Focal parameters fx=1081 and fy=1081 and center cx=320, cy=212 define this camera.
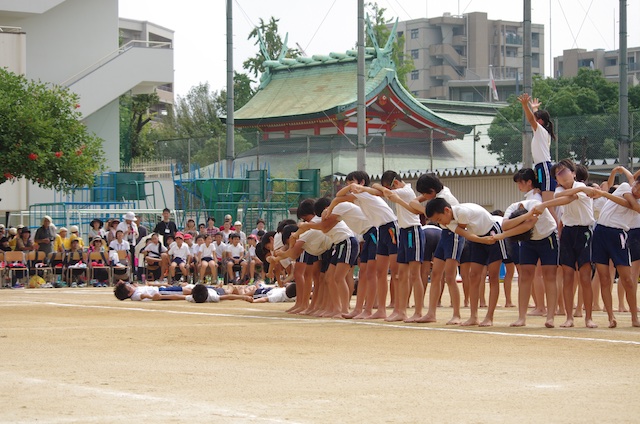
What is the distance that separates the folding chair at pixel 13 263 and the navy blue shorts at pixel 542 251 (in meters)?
16.6

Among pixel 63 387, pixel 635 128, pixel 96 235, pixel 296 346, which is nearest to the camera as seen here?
pixel 63 387

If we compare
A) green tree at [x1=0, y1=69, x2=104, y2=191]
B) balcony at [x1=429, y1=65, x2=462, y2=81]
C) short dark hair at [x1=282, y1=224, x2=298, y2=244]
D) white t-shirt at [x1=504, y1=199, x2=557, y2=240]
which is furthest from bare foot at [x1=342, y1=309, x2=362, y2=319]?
balcony at [x1=429, y1=65, x2=462, y2=81]

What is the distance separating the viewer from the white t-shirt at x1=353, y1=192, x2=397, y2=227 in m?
14.3

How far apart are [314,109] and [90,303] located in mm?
29435

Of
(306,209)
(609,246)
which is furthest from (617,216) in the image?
(306,209)

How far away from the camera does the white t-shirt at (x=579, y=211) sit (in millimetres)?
12836

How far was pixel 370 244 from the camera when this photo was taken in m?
14.8

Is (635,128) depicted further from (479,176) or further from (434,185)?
(434,185)

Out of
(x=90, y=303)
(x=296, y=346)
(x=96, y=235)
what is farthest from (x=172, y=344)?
(x=96, y=235)

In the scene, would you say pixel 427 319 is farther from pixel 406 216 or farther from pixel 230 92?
pixel 230 92

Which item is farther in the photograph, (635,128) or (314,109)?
(314,109)

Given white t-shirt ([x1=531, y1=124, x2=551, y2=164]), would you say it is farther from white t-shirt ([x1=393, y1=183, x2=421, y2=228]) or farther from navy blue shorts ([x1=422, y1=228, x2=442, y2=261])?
navy blue shorts ([x1=422, y1=228, x2=442, y2=261])

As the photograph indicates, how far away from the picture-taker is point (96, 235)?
2819 cm

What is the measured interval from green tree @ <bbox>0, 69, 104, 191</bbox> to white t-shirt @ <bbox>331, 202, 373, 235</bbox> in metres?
11.4
